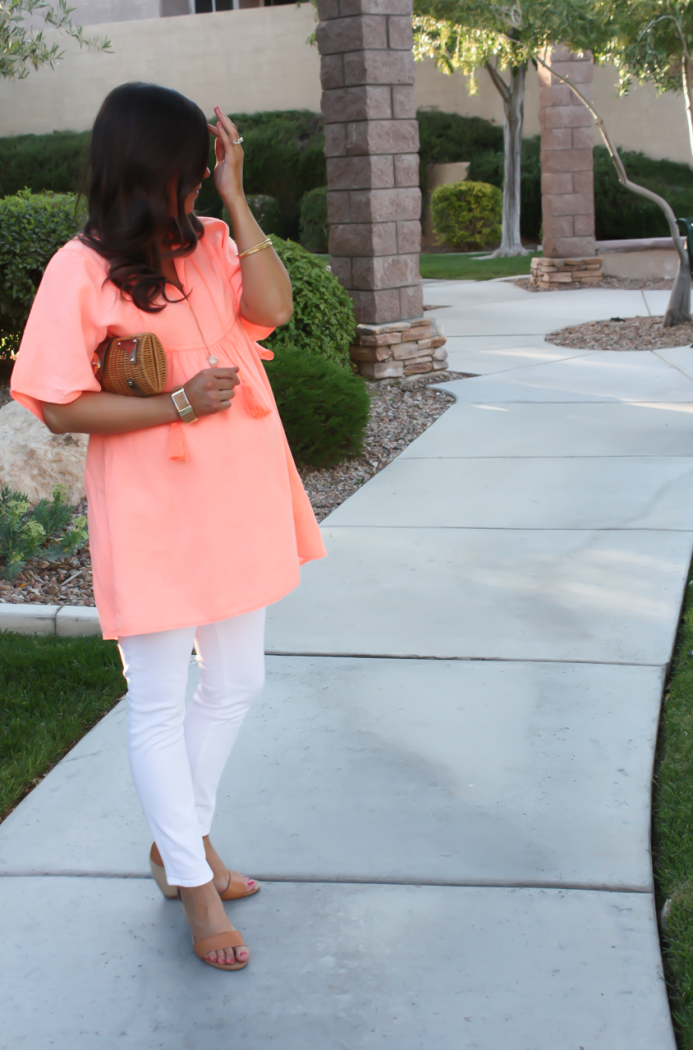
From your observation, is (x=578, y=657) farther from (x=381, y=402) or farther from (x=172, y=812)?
(x=381, y=402)

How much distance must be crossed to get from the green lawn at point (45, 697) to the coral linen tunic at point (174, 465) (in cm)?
118

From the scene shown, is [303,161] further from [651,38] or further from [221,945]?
[221,945]

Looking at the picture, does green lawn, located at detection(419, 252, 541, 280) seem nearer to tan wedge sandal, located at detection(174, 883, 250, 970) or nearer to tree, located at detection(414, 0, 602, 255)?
tree, located at detection(414, 0, 602, 255)

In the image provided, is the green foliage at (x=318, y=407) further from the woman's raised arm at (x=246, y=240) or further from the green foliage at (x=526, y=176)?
the green foliage at (x=526, y=176)

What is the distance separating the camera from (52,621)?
416cm

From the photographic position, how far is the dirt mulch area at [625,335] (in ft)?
33.8

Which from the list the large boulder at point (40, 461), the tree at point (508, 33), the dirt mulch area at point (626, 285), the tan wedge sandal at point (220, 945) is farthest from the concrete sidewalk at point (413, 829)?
the dirt mulch area at point (626, 285)

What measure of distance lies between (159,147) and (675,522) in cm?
373

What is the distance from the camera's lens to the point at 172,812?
7.34 ft

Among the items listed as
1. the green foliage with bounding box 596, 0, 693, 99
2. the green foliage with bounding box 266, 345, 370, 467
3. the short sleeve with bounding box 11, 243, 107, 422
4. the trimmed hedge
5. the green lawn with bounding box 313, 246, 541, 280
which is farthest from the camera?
the trimmed hedge

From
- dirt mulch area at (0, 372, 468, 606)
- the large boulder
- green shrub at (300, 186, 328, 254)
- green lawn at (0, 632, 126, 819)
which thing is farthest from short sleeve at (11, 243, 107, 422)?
green shrub at (300, 186, 328, 254)

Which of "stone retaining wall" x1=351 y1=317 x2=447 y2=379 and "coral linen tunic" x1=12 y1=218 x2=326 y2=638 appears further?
"stone retaining wall" x1=351 y1=317 x2=447 y2=379

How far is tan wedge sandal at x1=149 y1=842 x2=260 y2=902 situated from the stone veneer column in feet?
46.4

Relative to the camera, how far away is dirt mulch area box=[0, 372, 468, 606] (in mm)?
4641
